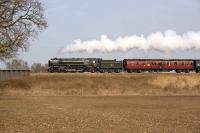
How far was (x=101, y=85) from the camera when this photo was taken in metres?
78.4

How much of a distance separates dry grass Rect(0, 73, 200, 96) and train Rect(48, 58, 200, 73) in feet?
44.5

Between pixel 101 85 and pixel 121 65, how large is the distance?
66.5 ft

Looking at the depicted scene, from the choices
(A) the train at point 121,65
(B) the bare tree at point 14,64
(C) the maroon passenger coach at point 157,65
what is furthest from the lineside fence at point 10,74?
(C) the maroon passenger coach at point 157,65

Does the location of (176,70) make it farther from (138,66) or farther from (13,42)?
(13,42)

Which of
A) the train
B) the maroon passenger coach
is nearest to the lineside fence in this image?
the train

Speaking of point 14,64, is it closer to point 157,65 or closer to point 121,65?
point 121,65

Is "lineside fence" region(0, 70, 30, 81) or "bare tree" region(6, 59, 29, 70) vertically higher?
"bare tree" region(6, 59, 29, 70)

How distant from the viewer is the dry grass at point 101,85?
7625 centimetres

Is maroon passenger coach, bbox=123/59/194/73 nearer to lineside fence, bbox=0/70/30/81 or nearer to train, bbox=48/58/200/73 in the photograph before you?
train, bbox=48/58/200/73

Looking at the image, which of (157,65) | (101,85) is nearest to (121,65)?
(157,65)

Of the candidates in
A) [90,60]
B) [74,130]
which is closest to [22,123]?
[74,130]

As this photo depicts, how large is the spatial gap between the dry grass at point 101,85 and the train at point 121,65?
1356 centimetres

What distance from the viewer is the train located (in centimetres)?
9575

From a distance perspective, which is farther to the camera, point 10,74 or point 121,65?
point 121,65
